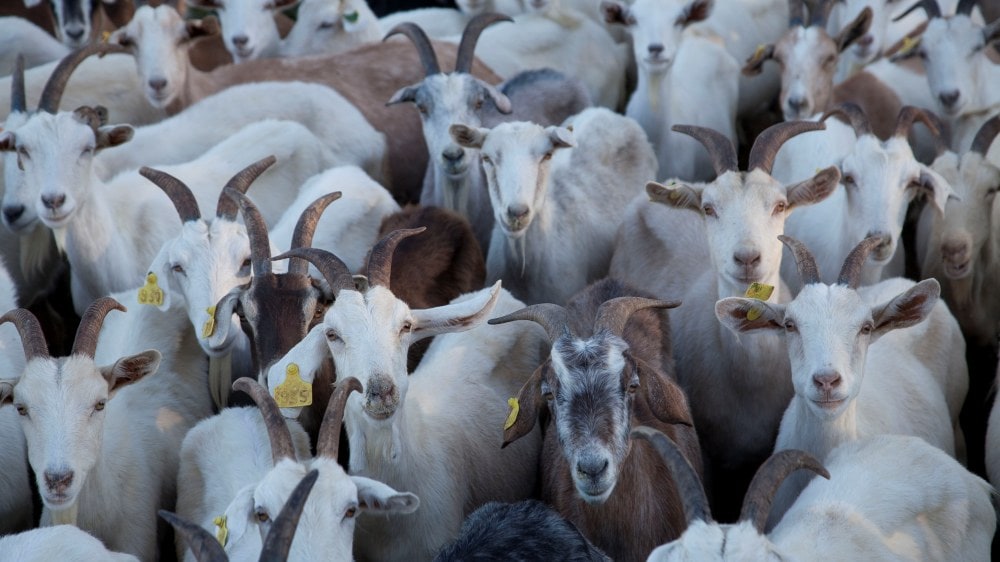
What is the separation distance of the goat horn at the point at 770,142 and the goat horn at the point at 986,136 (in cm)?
148

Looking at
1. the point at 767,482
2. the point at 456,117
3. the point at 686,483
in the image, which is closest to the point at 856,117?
the point at 456,117

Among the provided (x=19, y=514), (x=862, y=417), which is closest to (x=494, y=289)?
(x=862, y=417)

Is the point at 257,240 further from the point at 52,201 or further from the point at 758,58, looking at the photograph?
the point at 758,58

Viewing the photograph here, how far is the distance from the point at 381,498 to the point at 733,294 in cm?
203

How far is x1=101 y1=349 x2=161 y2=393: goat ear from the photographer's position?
5027 mm

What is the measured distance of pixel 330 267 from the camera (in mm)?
5039

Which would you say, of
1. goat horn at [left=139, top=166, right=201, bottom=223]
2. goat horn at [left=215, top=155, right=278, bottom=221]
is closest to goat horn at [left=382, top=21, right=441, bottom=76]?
goat horn at [left=215, top=155, right=278, bottom=221]

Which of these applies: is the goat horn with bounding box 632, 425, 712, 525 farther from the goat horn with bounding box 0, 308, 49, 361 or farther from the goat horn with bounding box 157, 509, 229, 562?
the goat horn with bounding box 0, 308, 49, 361

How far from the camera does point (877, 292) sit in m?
5.82

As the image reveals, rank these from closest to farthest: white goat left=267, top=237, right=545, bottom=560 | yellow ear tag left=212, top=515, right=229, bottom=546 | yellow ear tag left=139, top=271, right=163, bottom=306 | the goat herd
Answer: yellow ear tag left=212, top=515, right=229, bottom=546 → the goat herd → white goat left=267, top=237, right=545, bottom=560 → yellow ear tag left=139, top=271, right=163, bottom=306

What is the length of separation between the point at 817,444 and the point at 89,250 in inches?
145

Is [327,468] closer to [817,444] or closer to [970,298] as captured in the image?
[817,444]

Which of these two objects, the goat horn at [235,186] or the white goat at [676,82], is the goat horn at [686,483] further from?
the white goat at [676,82]

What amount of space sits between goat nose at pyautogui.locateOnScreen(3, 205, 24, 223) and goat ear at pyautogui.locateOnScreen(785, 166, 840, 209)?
12.6 ft
